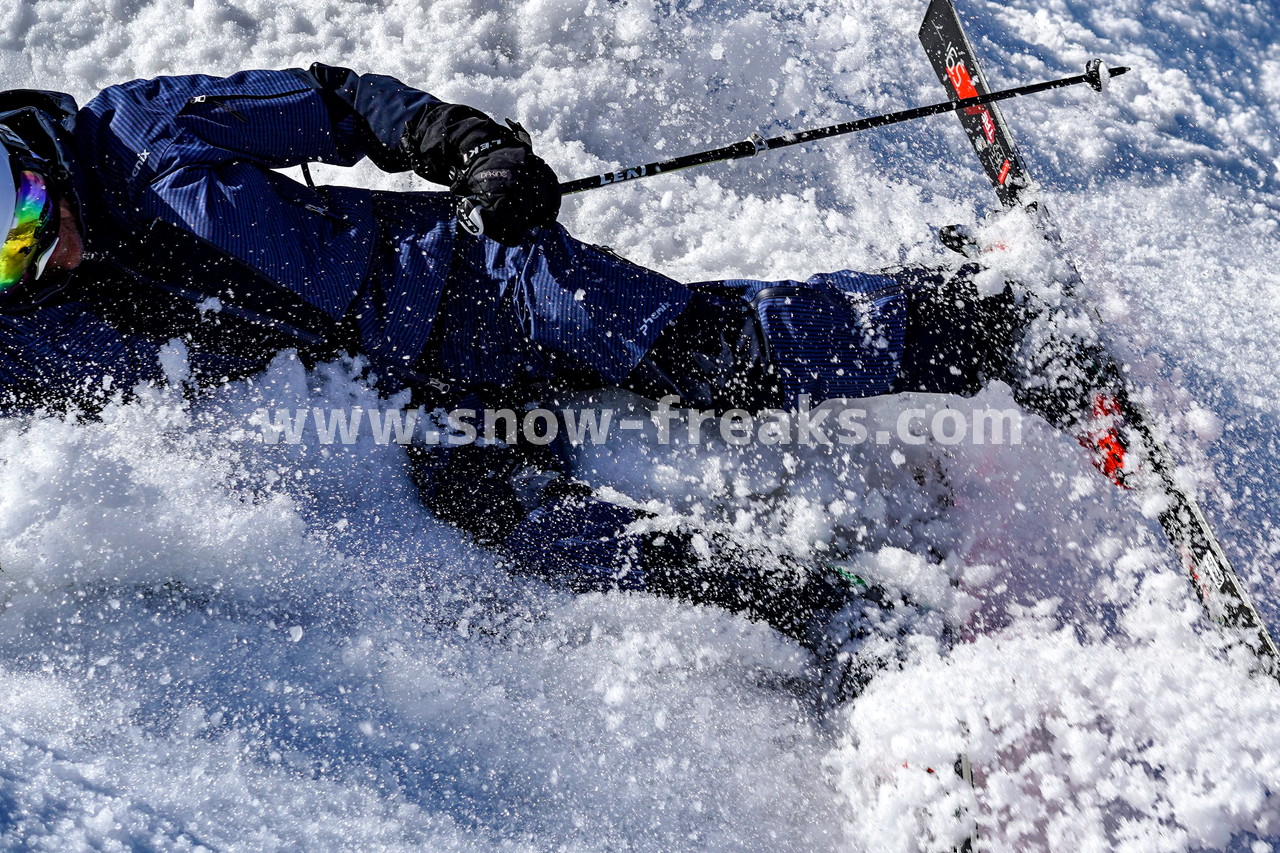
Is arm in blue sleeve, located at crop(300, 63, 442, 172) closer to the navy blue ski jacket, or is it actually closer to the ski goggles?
the navy blue ski jacket

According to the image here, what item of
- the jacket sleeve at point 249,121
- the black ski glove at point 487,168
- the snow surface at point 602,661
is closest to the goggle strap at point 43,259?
the jacket sleeve at point 249,121

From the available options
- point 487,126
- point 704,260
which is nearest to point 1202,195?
point 704,260

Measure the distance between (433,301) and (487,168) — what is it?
34 cm

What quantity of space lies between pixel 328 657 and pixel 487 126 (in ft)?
4.24

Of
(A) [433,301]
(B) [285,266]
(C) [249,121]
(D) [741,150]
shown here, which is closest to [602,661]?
(A) [433,301]

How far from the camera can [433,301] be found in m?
2.06

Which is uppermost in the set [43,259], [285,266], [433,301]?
[43,259]

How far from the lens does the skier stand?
1859 millimetres

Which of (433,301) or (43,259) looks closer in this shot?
(43,259)

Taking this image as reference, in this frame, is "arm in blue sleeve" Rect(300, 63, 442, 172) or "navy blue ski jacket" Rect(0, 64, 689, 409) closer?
"navy blue ski jacket" Rect(0, 64, 689, 409)

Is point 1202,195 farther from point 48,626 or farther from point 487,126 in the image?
point 48,626

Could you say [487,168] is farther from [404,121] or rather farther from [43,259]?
[43,259]

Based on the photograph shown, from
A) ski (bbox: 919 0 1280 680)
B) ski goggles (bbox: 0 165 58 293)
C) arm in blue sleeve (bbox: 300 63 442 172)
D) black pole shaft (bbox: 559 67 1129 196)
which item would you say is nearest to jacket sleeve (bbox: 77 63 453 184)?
arm in blue sleeve (bbox: 300 63 442 172)

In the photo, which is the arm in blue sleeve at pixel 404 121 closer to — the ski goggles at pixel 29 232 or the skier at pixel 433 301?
the skier at pixel 433 301
